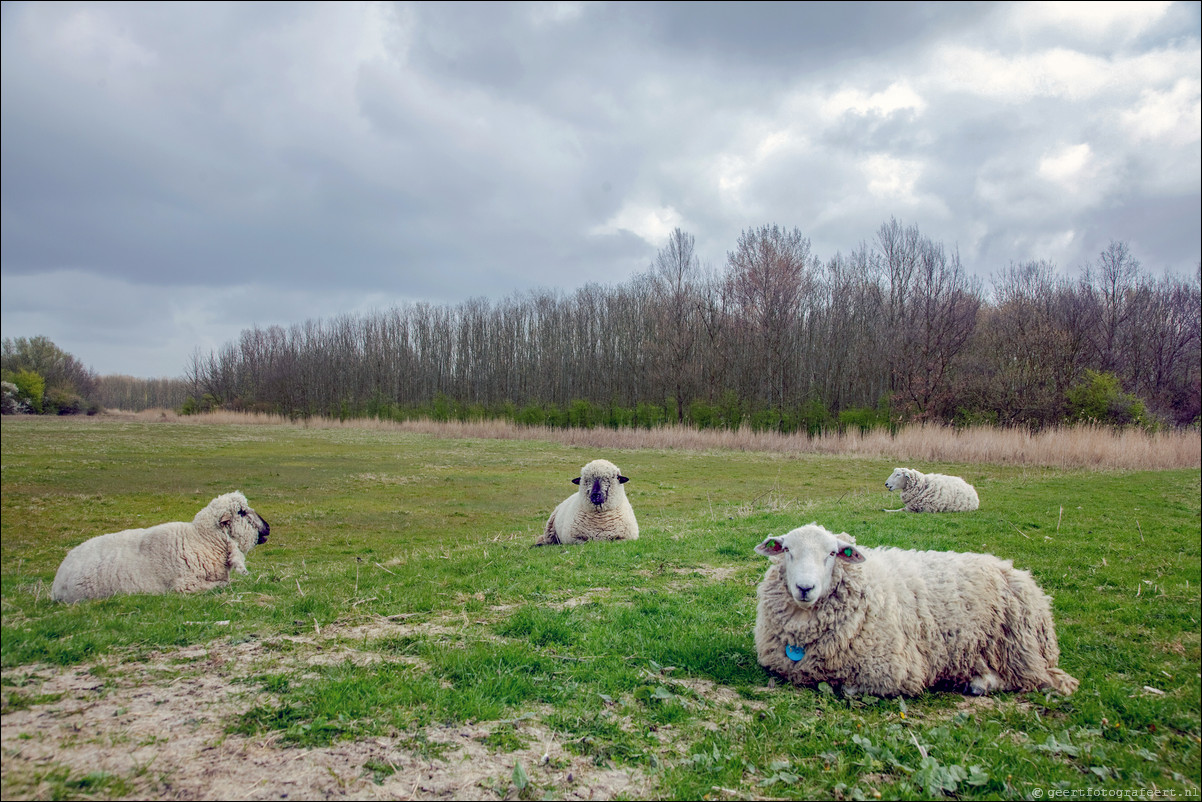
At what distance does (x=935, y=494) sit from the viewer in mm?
12977

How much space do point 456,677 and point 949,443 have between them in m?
24.6

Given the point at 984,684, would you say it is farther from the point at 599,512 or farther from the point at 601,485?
the point at 599,512

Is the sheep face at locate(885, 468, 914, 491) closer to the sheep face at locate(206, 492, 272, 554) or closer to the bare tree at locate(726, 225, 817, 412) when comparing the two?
the sheep face at locate(206, 492, 272, 554)

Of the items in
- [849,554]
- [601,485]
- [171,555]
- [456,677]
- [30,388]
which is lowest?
[456,677]

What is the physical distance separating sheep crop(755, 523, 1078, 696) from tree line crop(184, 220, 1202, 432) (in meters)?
17.7

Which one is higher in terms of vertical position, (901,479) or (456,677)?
(901,479)

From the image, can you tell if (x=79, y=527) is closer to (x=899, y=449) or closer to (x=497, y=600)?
(x=497, y=600)

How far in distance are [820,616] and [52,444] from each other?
519 cm

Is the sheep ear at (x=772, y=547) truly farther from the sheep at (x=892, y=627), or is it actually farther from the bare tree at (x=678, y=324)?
the bare tree at (x=678, y=324)

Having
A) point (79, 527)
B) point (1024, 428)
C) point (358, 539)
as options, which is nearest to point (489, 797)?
point (79, 527)

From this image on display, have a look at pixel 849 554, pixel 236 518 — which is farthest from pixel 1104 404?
pixel 236 518

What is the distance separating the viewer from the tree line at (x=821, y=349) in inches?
1176

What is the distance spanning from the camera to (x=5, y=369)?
3520mm

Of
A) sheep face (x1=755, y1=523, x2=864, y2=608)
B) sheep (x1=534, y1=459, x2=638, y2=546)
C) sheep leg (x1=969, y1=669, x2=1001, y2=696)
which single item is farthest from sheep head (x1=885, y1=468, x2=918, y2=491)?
sheep face (x1=755, y1=523, x2=864, y2=608)
